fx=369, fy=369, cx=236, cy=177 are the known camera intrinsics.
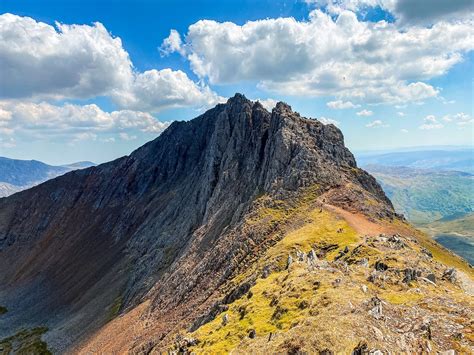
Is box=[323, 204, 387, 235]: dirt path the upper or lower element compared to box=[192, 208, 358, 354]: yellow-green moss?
upper

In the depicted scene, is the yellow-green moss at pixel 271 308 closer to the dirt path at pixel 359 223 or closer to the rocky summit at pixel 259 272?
the rocky summit at pixel 259 272

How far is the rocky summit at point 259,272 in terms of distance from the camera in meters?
35.6

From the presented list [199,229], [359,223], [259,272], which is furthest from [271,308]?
[199,229]

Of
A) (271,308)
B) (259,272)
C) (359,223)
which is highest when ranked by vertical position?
(359,223)

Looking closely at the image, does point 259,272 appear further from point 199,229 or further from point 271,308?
point 199,229

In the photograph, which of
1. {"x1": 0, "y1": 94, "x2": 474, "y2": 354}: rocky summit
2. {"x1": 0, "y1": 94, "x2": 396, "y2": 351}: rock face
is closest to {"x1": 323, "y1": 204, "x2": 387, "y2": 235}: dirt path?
{"x1": 0, "y1": 94, "x2": 474, "y2": 354}: rocky summit

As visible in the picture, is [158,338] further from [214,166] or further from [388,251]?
[214,166]

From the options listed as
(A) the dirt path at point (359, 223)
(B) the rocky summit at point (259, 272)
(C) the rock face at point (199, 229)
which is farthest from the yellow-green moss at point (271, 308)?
(C) the rock face at point (199, 229)

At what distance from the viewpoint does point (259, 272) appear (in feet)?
220

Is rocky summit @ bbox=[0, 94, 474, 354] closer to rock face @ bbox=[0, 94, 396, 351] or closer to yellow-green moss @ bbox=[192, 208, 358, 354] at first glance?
yellow-green moss @ bbox=[192, 208, 358, 354]

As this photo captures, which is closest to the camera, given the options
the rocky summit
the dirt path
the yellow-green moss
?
the rocky summit

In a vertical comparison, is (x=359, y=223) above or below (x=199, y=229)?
above

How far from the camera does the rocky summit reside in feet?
117

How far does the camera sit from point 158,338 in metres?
76.8
